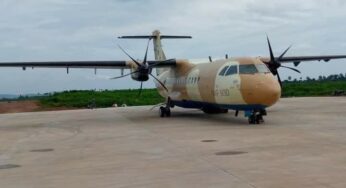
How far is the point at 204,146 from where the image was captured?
42.9ft

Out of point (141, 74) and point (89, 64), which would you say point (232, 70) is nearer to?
point (141, 74)

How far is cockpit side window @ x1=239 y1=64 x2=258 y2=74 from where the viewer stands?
65.9 feet

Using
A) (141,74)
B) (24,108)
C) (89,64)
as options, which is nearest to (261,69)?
(141,74)

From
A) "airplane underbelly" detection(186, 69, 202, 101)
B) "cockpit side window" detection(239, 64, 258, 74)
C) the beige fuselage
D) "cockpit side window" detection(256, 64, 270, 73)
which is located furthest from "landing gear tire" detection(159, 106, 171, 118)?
"cockpit side window" detection(256, 64, 270, 73)

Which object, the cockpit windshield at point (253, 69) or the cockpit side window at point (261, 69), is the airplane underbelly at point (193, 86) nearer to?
the cockpit windshield at point (253, 69)

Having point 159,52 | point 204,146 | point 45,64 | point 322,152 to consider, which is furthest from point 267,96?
point 159,52

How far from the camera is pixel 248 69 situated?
20281mm

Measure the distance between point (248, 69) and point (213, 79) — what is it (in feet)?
8.64

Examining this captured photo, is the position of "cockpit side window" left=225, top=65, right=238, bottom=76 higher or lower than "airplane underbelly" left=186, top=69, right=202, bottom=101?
higher

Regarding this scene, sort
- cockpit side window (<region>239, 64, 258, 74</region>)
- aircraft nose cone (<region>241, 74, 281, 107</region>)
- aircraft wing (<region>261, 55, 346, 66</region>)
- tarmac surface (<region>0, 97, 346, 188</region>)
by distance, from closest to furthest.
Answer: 1. tarmac surface (<region>0, 97, 346, 188</region>)
2. aircraft nose cone (<region>241, 74, 281, 107</region>)
3. cockpit side window (<region>239, 64, 258, 74</region>)
4. aircraft wing (<region>261, 55, 346, 66</region>)

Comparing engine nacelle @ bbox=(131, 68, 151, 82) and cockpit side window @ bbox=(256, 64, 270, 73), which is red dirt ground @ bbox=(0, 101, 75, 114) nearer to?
engine nacelle @ bbox=(131, 68, 151, 82)

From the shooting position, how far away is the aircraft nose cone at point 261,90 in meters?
19.0

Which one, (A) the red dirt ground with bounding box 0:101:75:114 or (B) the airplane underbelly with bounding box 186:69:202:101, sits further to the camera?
(A) the red dirt ground with bounding box 0:101:75:114

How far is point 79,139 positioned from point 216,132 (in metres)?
4.61
